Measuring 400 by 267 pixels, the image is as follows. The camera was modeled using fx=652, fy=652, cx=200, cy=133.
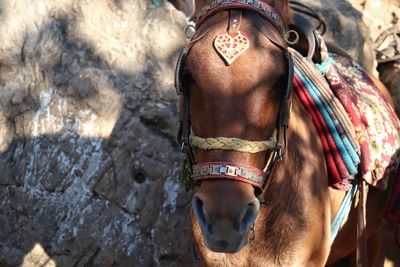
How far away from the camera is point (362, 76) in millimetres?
3865

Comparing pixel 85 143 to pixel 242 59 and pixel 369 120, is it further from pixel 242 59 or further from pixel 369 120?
Result: pixel 242 59

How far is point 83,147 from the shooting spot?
417 centimetres

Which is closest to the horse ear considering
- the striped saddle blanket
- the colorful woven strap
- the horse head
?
the horse head

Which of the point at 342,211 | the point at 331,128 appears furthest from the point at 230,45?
the point at 342,211

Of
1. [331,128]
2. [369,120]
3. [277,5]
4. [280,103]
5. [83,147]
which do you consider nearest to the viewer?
[280,103]

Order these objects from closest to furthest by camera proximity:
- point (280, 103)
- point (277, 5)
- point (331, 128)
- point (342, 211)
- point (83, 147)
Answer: point (280, 103) < point (277, 5) < point (331, 128) < point (342, 211) < point (83, 147)

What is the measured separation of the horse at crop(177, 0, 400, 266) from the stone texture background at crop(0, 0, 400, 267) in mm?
1149

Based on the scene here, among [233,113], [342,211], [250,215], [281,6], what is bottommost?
[342,211]

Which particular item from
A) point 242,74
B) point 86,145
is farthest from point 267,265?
point 86,145

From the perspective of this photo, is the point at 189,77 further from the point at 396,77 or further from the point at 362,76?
the point at 396,77

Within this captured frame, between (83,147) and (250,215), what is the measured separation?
2.01 meters

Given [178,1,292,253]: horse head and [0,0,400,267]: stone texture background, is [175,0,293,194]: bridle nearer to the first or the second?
[178,1,292,253]: horse head

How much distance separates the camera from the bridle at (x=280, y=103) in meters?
2.44

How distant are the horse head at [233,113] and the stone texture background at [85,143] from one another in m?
1.58
